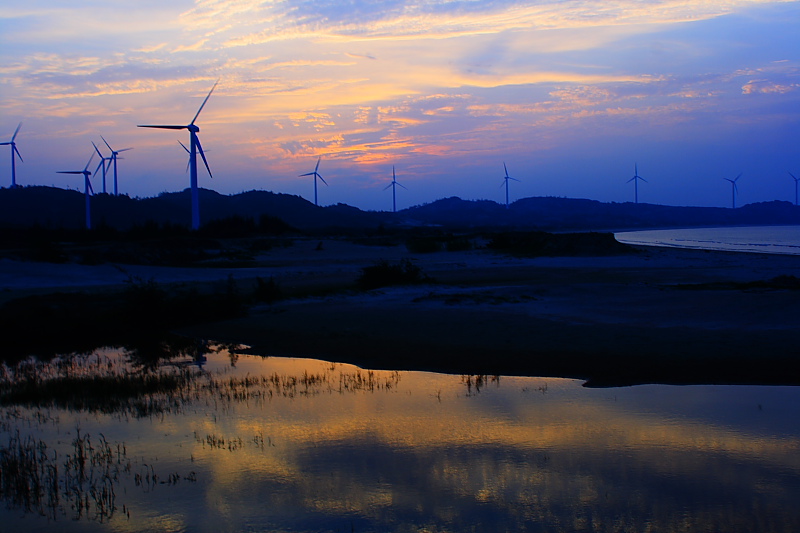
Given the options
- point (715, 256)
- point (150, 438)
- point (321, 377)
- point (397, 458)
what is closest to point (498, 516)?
point (397, 458)

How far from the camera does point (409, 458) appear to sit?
955 cm

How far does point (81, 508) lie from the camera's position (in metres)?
8.00

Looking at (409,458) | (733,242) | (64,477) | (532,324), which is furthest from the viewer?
(733,242)

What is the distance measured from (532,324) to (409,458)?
35.3 ft

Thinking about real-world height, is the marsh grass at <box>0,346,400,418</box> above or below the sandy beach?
below

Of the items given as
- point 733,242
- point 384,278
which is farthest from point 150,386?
point 733,242

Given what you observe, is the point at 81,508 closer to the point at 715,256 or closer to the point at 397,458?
the point at 397,458

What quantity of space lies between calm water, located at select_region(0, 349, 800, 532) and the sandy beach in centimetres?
193

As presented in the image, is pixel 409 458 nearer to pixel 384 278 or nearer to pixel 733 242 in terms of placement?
pixel 384 278

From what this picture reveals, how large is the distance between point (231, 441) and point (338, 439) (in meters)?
1.51

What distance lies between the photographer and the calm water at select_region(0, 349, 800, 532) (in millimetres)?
7633

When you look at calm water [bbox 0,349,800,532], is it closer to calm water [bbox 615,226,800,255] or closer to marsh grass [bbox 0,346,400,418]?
marsh grass [bbox 0,346,400,418]

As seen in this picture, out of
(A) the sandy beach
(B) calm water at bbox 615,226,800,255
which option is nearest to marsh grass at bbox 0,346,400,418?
(A) the sandy beach

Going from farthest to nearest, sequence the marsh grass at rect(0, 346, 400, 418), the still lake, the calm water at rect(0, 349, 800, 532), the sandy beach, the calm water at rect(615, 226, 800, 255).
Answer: the calm water at rect(615, 226, 800, 255), the still lake, the sandy beach, the marsh grass at rect(0, 346, 400, 418), the calm water at rect(0, 349, 800, 532)
